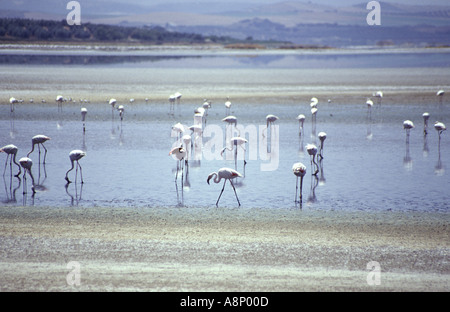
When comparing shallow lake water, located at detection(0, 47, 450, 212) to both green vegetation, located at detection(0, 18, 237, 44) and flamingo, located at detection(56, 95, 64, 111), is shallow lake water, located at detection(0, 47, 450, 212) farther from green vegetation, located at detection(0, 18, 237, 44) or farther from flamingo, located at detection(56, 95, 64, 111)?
green vegetation, located at detection(0, 18, 237, 44)

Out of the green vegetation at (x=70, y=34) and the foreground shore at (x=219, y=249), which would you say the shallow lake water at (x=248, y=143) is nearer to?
the foreground shore at (x=219, y=249)

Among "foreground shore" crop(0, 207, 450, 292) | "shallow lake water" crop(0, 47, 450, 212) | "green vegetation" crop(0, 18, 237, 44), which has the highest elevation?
"green vegetation" crop(0, 18, 237, 44)

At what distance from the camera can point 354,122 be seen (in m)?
19.8

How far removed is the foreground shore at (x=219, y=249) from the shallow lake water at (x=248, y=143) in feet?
2.55

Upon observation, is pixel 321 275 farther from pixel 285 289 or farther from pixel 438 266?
pixel 438 266

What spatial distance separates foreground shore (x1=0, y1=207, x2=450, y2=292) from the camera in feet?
22.4

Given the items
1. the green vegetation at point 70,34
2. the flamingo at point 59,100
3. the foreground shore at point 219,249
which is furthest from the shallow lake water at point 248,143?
the green vegetation at point 70,34

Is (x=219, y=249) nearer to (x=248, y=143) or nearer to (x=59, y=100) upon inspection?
(x=248, y=143)

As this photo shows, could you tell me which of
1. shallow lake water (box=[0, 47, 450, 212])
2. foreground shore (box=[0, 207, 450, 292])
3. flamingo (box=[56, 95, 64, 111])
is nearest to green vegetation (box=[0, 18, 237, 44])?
shallow lake water (box=[0, 47, 450, 212])

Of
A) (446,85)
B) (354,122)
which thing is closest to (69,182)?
(354,122)

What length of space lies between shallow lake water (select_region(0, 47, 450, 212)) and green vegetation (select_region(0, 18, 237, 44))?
3522 centimetres

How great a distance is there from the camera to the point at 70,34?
235 feet

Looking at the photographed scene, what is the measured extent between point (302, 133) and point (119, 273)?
11174 mm
